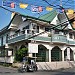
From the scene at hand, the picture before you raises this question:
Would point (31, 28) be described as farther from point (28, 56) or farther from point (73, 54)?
point (73, 54)

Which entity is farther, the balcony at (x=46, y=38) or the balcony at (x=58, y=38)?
the balcony at (x=58, y=38)

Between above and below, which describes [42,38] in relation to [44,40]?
above

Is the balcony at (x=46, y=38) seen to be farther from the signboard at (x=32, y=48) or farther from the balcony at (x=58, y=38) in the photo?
the signboard at (x=32, y=48)

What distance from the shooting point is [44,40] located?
30625 mm

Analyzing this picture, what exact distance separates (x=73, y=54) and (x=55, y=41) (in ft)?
20.5

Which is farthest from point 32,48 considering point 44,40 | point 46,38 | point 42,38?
point 46,38

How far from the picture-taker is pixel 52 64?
30.7 m

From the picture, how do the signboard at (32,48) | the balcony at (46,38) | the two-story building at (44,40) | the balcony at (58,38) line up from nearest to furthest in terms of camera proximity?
the signboard at (32,48), the balcony at (46,38), the two-story building at (44,40), the balcony at (58,38)

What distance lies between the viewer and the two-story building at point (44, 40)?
98.6 feet

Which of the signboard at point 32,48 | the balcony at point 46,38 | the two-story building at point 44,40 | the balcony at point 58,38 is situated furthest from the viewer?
the balcony at point 58,38

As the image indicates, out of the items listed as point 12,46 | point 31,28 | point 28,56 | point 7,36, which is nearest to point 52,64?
point 28,56

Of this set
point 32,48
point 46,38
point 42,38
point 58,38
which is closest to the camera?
point 32,48

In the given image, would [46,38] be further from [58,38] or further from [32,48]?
[32,48]

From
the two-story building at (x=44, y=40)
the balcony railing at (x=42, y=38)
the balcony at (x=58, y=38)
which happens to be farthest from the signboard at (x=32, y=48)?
the balcony at (x=58, y=38)
